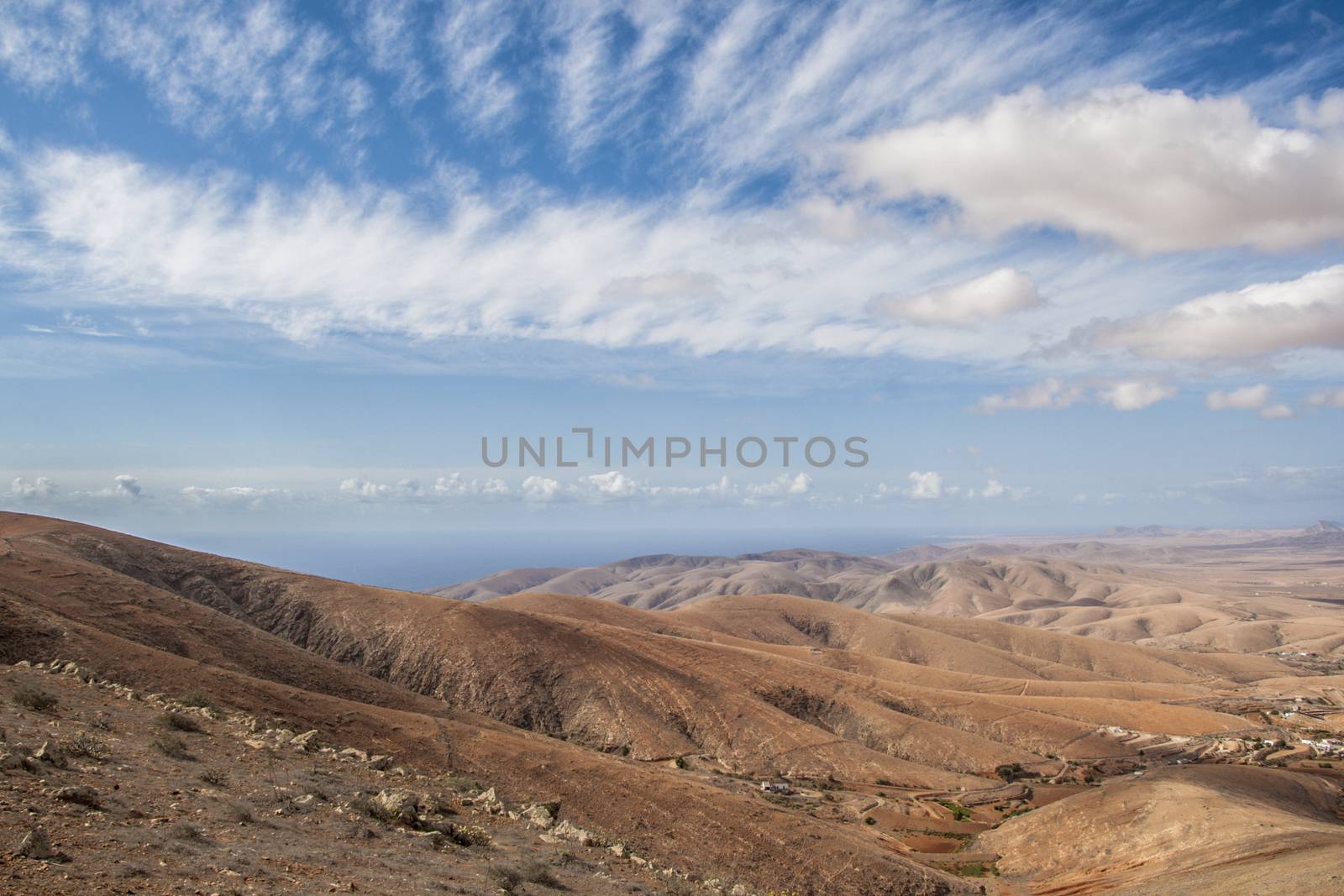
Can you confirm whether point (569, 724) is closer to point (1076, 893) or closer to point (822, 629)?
point (1076, 893)

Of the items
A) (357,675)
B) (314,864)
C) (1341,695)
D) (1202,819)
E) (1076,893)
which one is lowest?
(1341,695)

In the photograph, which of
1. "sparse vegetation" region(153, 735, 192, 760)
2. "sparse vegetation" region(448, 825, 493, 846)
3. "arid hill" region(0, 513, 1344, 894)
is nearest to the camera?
"sparse vegetation" region(448, 825, 493, 846)

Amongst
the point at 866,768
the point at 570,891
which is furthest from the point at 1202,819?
the point at 570,891

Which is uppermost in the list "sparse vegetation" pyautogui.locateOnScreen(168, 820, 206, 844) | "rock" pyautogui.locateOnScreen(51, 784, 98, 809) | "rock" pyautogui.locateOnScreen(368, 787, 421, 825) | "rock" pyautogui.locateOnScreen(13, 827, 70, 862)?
"rock" pyautogui.locateOnScreen(13, 827, 70, 862)

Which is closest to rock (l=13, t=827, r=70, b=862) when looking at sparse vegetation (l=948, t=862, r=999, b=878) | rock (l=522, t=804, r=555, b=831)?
rock (l=522, t=804, r=555, b=831)

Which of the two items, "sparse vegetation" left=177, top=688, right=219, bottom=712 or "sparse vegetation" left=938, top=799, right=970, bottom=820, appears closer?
"sparse vegetation" left=177, top=688, right=219, bottom=712

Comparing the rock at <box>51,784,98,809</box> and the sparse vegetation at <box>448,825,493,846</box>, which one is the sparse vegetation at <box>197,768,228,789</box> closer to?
the rock at <box>51,784,98,809</box>

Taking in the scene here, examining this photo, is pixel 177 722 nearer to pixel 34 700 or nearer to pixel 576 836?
pixel 34 700
